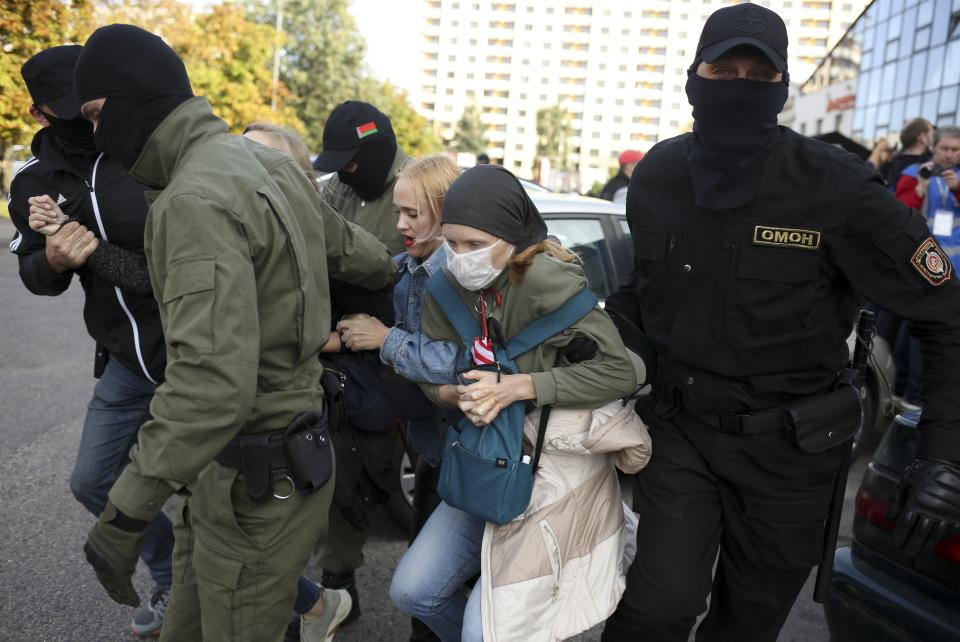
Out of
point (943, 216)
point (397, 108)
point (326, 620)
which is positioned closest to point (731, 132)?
point (326, 620)

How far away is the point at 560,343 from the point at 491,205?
0.42m

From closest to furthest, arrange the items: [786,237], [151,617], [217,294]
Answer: [217,294] → [786,237] → [151,617]

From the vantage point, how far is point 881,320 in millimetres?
6164

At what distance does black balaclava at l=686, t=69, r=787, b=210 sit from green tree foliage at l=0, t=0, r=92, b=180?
1299cm

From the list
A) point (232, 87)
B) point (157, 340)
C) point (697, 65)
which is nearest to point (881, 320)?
point (697, 65)

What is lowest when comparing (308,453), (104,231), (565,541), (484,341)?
(565,541)

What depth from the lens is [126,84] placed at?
1.79m

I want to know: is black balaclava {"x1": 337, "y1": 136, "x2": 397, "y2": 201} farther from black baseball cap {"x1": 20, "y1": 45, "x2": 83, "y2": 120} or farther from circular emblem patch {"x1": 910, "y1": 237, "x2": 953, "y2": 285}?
circular emblem patch {"x1": 910, "y1": 237, "x2": 953, "y2": 285}

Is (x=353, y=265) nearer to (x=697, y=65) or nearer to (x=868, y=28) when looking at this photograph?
(x=697, y=65)

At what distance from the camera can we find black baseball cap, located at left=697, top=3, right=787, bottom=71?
77.5 inches

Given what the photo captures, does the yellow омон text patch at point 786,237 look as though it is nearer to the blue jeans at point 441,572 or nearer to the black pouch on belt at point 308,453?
the blue jeans at point 441,572

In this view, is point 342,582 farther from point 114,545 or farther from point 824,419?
point 824,419

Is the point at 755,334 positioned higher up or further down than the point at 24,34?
further down

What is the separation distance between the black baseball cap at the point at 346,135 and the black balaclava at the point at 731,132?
5.19ft
